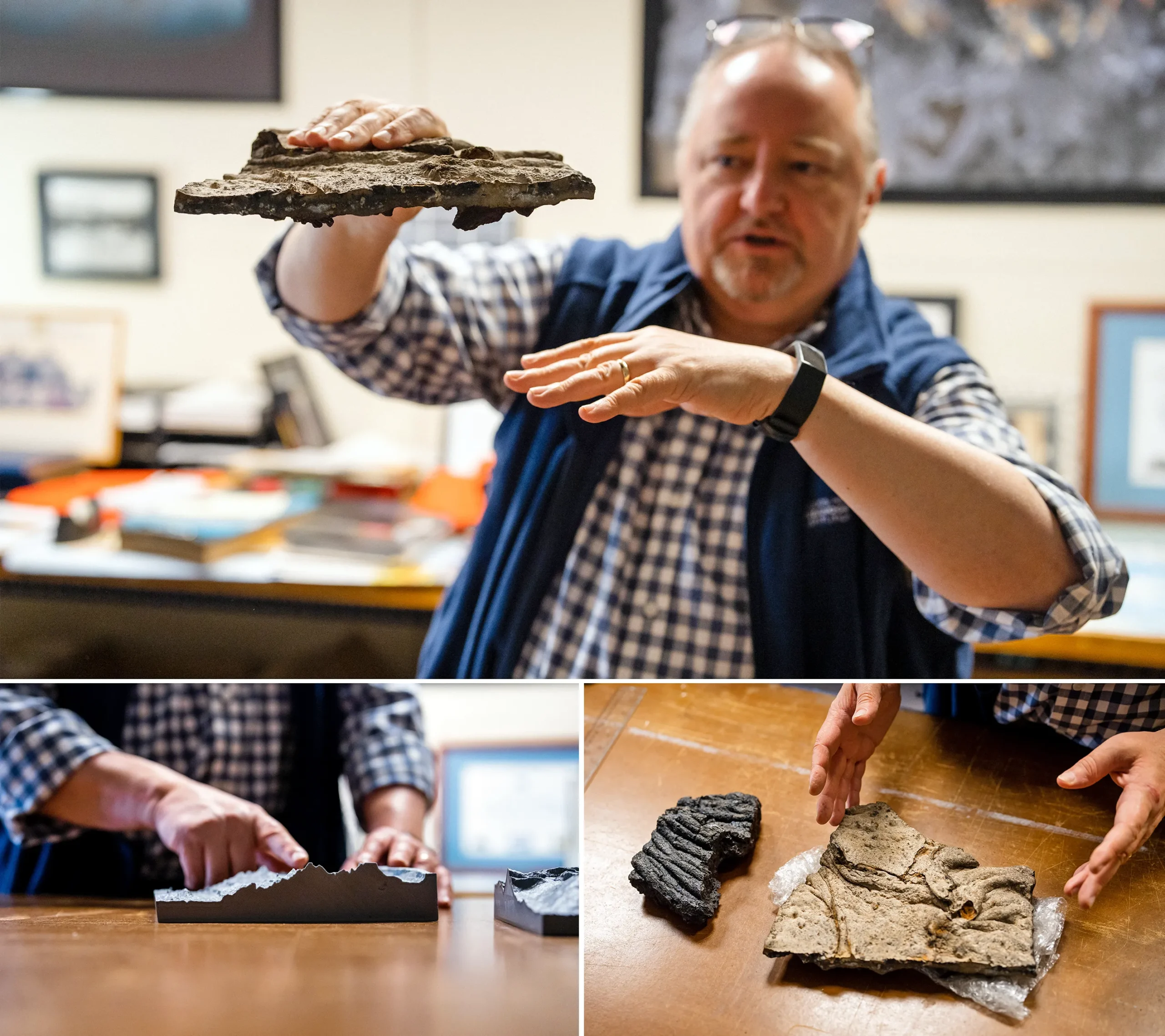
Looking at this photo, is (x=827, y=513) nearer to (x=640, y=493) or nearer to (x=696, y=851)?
(x=640, y=493)

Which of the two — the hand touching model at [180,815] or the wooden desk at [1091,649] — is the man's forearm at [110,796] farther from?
the wooden desk at [1091,649]

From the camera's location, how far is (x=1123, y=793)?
127 cm

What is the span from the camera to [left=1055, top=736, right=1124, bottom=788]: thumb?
4.19 ft

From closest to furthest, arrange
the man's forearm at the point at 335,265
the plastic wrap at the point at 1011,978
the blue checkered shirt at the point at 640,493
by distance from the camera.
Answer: the plastic wrap at the point at 1011,978 → the man's forearm at the point at 335,265 → the blue checkered shirt at the point at 640,493

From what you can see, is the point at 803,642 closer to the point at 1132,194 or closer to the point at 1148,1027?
the point at 1148,1027

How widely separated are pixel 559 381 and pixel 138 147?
0.66 meters

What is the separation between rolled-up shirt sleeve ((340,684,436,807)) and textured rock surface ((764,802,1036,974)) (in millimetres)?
490

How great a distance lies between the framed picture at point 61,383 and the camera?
1.45 m

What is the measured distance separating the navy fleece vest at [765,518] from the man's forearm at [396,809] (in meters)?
0.17

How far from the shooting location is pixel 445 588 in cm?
145

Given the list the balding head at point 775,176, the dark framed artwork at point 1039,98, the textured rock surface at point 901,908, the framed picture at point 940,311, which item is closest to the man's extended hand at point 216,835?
the textured rock surface at point 901,908

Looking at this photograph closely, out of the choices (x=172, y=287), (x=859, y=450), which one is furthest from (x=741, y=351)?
(x=172, y=287)

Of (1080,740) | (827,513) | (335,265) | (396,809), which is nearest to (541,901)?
(396,809)

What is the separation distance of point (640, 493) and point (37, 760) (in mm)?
812
